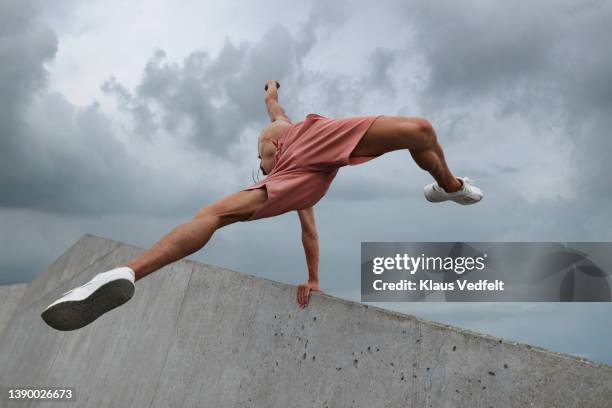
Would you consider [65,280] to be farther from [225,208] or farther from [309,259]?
[225,208]

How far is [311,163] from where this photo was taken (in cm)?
276

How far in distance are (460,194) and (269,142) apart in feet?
3.80

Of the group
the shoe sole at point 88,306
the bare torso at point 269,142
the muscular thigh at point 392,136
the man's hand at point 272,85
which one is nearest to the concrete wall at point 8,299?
the man's hand at point 272,85

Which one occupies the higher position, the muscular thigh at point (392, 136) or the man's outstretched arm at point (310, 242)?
the muscular thigh at point (392, 136)

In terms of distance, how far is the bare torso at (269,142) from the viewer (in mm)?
3395

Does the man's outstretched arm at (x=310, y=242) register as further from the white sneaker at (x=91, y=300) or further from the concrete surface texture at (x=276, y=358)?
the white sneaker at (x=91, y=300)

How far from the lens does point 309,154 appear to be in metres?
2.78

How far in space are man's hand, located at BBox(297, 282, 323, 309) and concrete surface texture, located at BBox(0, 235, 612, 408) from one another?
6 centimetres

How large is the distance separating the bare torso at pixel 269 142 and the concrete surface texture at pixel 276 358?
0.76m

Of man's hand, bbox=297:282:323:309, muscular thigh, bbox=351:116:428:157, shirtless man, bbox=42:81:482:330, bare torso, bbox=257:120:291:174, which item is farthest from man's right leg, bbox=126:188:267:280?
man's hand, bbox=297:282:323:309

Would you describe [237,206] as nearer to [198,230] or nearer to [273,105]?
[198,230]

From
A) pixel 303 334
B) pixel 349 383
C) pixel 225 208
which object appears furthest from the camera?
pixel 303 334

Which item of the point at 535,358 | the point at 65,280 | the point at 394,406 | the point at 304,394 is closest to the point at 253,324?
the point at 304,394

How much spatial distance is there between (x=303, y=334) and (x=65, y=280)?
4.24 metres
